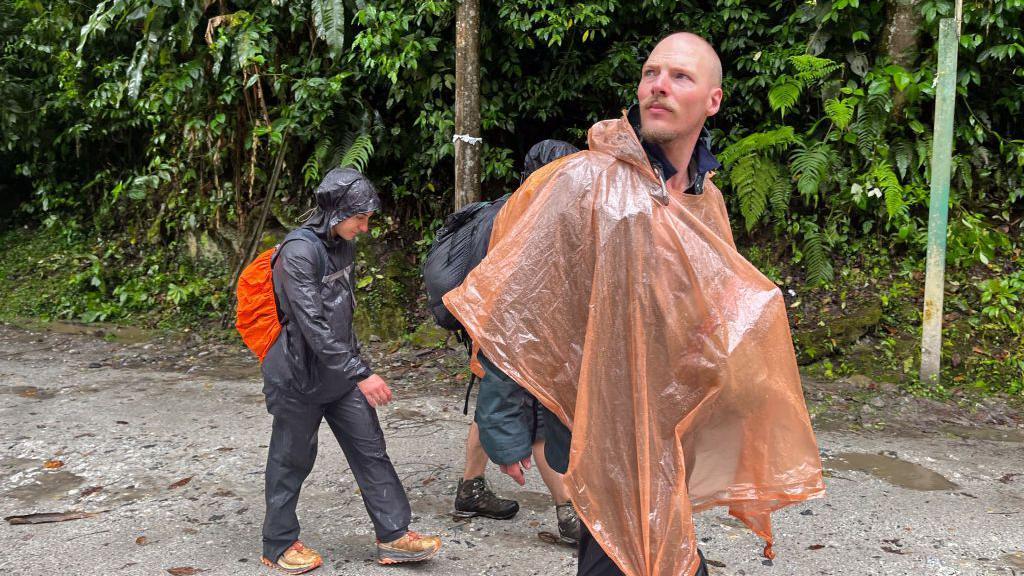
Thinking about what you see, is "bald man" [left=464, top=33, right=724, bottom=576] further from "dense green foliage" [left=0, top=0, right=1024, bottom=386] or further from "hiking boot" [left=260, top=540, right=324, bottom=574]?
"dense green foliage" [left=0, top=0, right=1024, bottom=386]

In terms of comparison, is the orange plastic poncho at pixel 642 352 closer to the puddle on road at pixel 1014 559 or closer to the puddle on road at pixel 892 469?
the puddle on road at pixel 1014 559

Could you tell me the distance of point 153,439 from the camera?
546 cm

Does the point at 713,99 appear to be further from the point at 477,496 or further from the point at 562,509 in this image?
the point at 477,496

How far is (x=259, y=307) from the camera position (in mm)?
3643

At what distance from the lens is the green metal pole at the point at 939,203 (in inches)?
232

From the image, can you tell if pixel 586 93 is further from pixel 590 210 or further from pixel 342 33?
pixel 590 210

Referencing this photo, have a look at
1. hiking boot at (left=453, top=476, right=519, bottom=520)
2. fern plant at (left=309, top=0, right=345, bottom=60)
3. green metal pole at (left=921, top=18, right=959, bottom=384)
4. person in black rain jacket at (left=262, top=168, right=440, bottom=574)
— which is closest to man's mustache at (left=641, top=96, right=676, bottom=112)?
person in black rain jacket at (left=262, top=168, right=440, bottom=574)

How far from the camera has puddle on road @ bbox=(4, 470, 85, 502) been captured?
4.52 metres

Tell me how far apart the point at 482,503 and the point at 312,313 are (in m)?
1.42

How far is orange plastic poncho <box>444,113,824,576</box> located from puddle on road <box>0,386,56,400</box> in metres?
5.58

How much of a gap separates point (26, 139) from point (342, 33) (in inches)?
245

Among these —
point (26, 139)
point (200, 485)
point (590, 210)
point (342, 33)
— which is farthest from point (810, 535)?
point (26, 139)

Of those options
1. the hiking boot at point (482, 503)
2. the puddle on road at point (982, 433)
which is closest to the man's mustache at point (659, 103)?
the hiking boot at point (482, 503)

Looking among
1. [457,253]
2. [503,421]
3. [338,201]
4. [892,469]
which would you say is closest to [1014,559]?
[892,469]
